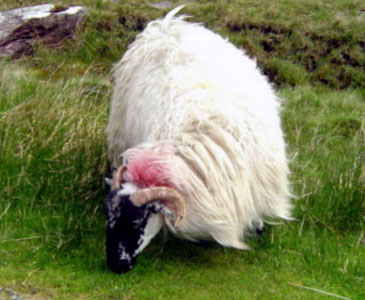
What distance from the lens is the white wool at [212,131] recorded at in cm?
422

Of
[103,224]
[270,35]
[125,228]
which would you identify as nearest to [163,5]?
[270,35]

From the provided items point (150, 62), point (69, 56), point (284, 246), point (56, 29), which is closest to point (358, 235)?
point (284, 246)

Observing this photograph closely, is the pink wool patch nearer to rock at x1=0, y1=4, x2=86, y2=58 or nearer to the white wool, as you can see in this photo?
the white wool

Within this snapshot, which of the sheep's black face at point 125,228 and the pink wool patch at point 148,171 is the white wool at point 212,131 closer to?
the pink wool patch at point 148,171

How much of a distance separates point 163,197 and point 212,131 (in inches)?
23.4

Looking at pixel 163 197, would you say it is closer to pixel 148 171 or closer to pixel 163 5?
pixel 148 171

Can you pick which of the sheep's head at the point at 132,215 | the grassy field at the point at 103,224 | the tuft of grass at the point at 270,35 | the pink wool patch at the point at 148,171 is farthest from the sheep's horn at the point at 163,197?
the tuft of grass at the point at 270,35

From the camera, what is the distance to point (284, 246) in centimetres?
488

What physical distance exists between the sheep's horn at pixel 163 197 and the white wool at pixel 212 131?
0.33ft

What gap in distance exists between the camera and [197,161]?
4.19 metres

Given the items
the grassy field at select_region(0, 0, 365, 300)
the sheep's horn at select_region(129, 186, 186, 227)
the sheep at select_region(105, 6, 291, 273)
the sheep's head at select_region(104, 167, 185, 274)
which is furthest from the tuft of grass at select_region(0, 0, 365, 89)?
the sheep's horn at select_region(129, 186, 186, 227)

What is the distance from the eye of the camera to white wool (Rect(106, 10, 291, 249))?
422 centimetres

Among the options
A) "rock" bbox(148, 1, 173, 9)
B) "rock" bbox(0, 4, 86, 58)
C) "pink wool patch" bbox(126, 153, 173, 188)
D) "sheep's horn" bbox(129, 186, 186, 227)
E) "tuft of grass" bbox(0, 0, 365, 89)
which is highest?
"pink wool patch" bbox(126, 153, 173, 188)

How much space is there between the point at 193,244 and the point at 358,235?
4.30ft
